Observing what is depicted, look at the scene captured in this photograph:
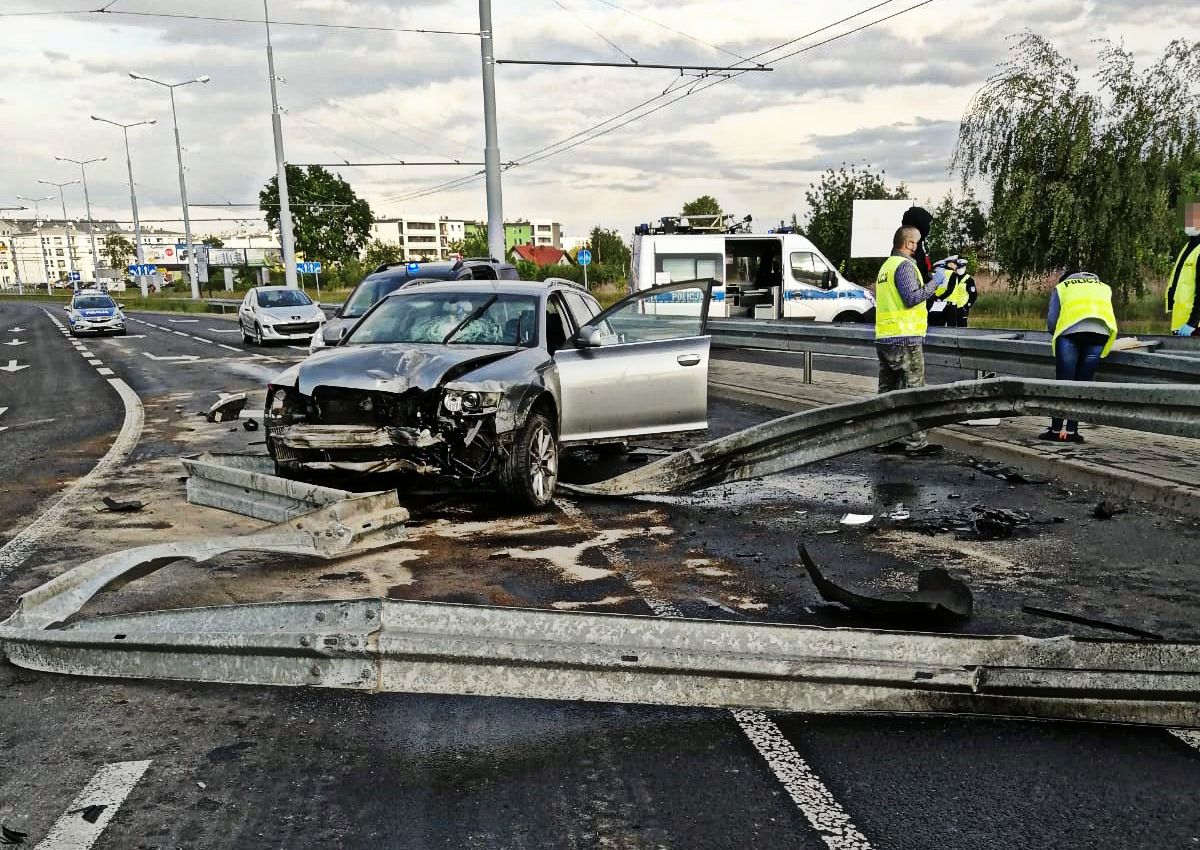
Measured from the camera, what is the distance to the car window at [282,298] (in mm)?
27719

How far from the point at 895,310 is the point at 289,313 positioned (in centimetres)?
2083

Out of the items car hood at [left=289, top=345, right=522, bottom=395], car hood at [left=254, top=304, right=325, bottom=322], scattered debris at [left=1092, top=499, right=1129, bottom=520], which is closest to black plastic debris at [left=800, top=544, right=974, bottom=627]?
scattered debris at [left=1092, top=499, right=1129, bottom=520]

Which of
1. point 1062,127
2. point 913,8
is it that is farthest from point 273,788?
point 1062,127

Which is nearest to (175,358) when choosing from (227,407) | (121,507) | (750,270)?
(750,270)

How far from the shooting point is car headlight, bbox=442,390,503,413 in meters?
6.93

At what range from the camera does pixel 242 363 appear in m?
21.4

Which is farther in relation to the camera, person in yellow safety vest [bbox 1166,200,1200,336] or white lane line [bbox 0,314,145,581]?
person in yellow safety vest [bbox 1166,200,1200,336]

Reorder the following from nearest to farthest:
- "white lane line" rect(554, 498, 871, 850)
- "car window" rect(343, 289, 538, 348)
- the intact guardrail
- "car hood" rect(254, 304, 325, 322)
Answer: "white lane line" rect(554, 498, 871, 850)
the intact guardrail
"car window" rect(343, 289, 538, 348)
"car hood" rect(254, 304, 325, 322)

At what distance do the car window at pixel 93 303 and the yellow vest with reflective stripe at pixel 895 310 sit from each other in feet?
110

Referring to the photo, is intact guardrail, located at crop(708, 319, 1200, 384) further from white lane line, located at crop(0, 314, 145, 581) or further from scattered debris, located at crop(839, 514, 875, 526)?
white lane line, located at crop(0, 314, 145, 581)

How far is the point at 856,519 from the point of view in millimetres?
6941

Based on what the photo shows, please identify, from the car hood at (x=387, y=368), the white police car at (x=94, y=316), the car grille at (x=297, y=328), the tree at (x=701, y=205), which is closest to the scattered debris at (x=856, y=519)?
the car hood at (x=387, y=368)

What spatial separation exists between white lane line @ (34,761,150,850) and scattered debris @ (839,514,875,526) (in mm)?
4629

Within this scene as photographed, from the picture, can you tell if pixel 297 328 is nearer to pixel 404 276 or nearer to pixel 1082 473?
pixel 404 276
